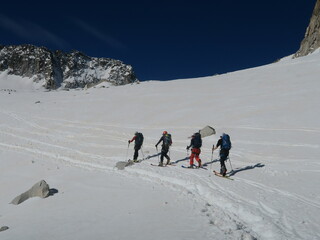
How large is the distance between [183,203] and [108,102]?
33.5 m

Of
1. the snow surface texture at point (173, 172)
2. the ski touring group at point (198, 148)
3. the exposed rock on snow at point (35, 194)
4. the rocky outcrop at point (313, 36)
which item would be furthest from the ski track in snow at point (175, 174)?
the rocky outcrop at point (313, 36)

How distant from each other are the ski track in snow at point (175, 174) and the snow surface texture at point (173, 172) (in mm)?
51

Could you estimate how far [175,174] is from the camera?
13.8 m

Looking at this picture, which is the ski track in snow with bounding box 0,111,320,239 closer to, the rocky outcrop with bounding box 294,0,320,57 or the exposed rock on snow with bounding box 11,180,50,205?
the exposed rock on snow with bounding box 11,180,50,205

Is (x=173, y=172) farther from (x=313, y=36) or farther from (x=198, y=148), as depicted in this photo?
(x=313, y=36)

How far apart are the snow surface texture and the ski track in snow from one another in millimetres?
51

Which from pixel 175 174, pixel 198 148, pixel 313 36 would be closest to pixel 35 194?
pixel 175 174

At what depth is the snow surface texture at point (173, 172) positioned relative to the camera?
778 centimetres

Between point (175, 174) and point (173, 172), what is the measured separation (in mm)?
452

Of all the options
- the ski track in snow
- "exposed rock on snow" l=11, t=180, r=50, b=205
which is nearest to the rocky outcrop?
the ski track in snow

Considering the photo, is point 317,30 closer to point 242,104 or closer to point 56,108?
point 242,104

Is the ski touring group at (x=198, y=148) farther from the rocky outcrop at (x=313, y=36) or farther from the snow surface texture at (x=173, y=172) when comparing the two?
the rocky outcrop at (x=313, y=36)

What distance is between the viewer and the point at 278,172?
13805 mm

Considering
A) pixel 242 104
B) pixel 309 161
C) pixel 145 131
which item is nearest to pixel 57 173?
pixel 145 131
